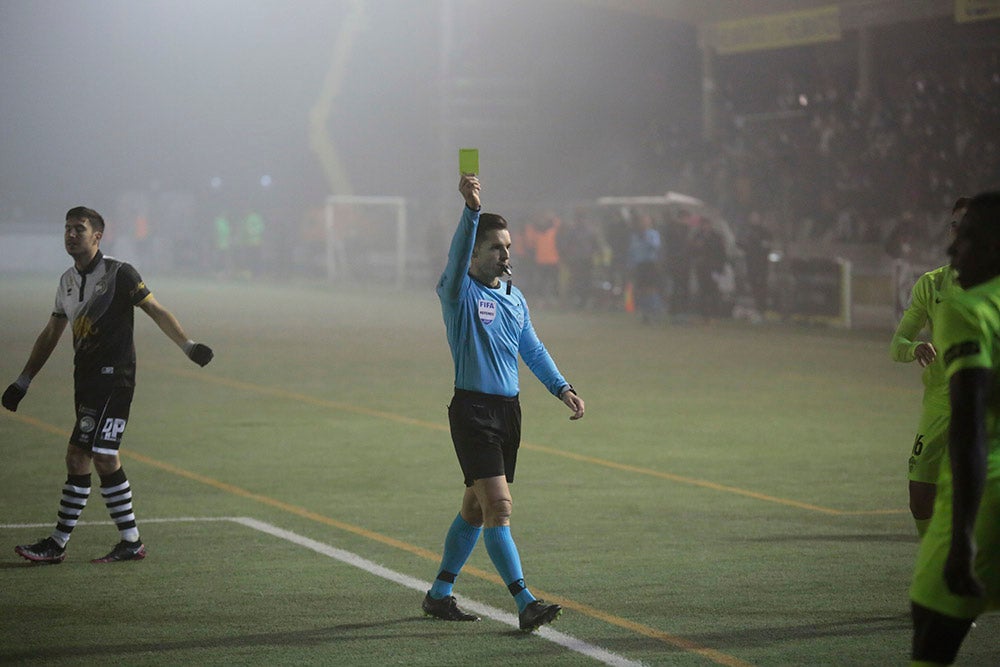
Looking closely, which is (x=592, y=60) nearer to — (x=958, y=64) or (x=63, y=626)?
(x=958, y=64)

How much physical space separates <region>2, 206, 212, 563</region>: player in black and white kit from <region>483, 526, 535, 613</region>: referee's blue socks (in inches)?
93.5

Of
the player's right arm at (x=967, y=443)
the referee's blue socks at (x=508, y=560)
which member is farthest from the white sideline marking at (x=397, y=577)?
the player's right arm at (x=967, y=443)

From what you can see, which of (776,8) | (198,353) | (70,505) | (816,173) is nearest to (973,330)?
(198,353)

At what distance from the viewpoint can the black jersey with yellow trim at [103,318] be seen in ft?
27.4

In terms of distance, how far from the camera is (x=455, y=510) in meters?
10.2

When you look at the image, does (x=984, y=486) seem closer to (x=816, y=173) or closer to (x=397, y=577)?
(x=397, y=577)

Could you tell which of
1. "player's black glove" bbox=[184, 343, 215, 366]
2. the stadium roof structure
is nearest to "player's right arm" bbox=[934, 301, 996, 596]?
"player's black glove" bbox=[184, 343, 215, 366]

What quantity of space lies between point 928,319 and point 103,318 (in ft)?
14.3

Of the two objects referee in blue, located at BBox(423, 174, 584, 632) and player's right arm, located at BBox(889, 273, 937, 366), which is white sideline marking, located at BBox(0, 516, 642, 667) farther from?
player's right arm, located at BBox(889, 273, 937, 366)

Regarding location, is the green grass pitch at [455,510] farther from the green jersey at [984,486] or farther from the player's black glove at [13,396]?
the green jersey at [984,486]

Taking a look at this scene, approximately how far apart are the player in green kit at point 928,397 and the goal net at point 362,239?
38916 mm

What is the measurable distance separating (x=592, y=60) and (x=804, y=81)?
33.6ft

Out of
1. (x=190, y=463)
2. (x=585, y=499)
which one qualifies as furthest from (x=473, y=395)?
(x=190, y=463)

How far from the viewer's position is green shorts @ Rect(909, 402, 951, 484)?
21.8 ft
